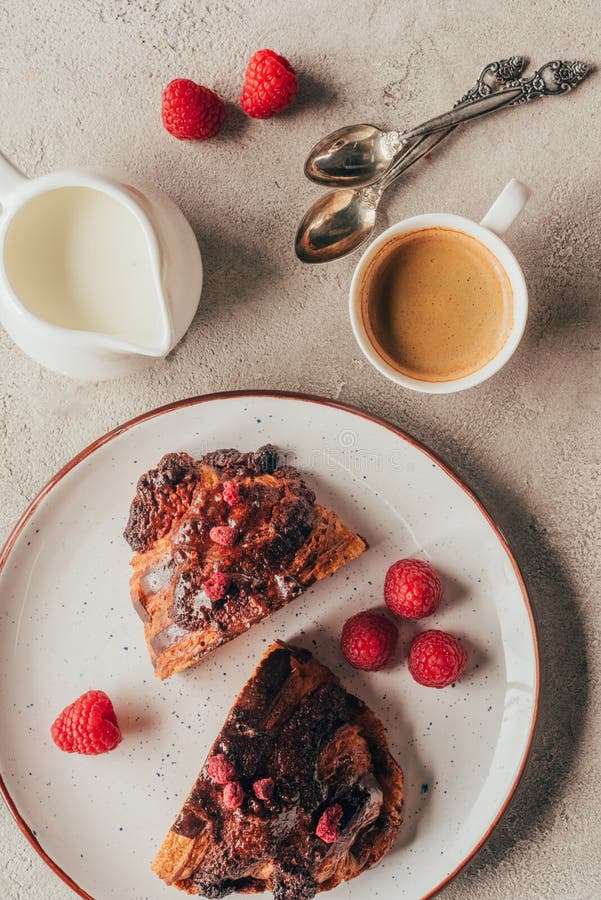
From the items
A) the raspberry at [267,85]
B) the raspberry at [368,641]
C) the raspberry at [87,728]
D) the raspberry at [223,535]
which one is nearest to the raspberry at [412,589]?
the raspberry at [368,641]

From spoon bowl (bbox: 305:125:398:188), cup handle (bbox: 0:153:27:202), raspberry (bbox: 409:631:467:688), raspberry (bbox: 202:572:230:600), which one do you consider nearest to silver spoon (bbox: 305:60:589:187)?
spoon bowl (bbox: 305:125:398:188)

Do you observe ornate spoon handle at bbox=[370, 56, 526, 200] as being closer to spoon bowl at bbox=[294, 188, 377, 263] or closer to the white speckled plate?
spoon bowl at bbox=[294, 188, 377, 263]

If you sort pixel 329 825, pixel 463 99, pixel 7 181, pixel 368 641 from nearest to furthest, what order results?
pixel 7 181 < pixel 329 825 < pixel 368 641 < pixel 463 99

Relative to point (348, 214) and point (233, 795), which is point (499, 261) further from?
point (233, 795)

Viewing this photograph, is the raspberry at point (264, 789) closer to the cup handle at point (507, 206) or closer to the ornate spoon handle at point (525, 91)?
the cup handle at point (507, 206)

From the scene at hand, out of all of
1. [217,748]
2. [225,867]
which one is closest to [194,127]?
[217,748]

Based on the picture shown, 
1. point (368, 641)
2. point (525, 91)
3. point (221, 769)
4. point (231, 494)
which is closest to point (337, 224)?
point (525, 91)
